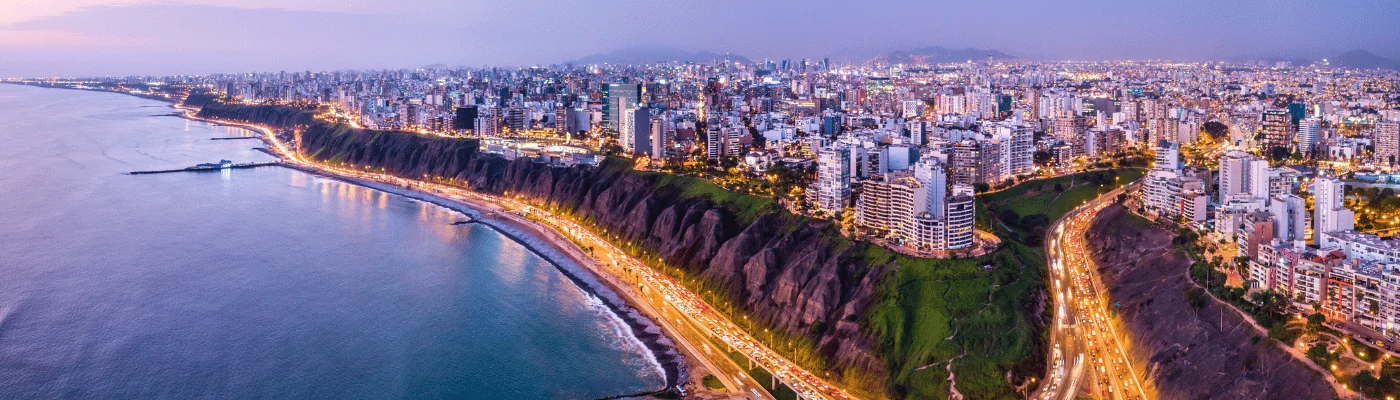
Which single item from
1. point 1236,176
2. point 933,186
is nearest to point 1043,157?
point 1236,176

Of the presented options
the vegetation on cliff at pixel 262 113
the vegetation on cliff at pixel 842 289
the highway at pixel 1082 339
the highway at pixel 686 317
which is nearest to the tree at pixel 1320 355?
the highway at pixel 1082 339

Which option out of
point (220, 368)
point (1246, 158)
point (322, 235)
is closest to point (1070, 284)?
point (1246, 158)

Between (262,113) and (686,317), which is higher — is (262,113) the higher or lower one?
the higher one

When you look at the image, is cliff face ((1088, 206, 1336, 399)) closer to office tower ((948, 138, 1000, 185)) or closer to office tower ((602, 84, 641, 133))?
office tower ((948, 138, 1000, 185))

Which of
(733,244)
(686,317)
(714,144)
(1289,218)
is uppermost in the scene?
(714,144)

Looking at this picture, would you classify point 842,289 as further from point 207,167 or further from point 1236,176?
point 207,167

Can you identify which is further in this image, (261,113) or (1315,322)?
(261,113)

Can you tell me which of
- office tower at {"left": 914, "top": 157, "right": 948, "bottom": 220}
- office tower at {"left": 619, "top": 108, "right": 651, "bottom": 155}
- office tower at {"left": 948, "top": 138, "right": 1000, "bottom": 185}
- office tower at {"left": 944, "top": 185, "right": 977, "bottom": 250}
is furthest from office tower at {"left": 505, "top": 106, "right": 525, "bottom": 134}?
office tower at {"left": 944, "top": 185, "right": 977, "bottom": 250}
